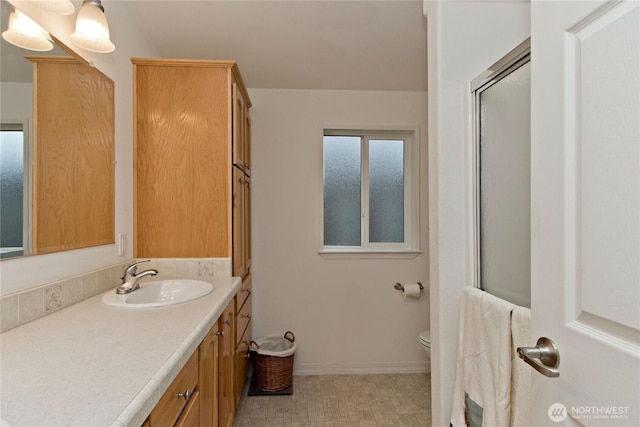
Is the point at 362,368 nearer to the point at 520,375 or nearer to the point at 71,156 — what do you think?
the point at 520,375

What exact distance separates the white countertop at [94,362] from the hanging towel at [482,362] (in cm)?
92

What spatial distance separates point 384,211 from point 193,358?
2.17 m

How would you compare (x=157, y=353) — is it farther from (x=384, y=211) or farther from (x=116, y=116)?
(x=384, y=211)

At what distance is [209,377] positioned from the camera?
1337mm

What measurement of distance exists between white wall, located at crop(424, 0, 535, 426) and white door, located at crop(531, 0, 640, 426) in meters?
0.49

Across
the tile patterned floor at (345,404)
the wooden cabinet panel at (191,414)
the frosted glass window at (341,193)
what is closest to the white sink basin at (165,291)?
the wooden cabinet panel at (191,414)

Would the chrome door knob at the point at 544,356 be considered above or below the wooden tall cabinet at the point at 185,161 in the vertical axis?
below

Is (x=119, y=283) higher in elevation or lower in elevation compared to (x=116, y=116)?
lower

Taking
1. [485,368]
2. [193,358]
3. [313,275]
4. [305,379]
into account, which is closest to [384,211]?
[313,275]

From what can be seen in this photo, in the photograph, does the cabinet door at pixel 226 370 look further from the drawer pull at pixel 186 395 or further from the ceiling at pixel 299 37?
the ceiling at pixel 299 37

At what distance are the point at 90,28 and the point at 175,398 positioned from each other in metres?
1.45

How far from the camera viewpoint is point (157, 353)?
840 millimetres

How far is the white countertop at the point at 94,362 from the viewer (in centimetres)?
60

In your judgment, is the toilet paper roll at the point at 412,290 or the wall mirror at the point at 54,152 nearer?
the wall mirror at the point at 54,152
